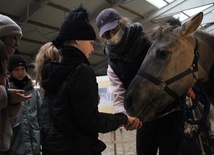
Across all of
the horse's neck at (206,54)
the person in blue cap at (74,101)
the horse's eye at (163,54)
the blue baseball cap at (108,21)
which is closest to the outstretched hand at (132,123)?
the person in blue cap at (74,101)

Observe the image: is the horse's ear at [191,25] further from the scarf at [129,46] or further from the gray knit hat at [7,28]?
the gray knit hat at [7,28]

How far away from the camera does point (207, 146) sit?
6.34ft

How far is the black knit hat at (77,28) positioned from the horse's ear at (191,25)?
0.55 meters

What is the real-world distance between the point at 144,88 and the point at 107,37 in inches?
20.0

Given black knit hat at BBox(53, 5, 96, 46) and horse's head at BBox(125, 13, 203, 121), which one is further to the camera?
horse's head at BBox(125, 13, 203, 121)

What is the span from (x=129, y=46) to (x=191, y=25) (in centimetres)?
40

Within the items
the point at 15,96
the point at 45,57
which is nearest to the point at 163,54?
the point at 15,96

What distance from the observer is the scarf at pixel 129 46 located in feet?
5.37

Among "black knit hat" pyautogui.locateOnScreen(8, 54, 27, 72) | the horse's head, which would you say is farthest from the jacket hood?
"black knit hat" pyautogui.locateOnScreen(8, 54, 27, 72)

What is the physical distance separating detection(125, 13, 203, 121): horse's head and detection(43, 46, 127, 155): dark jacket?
0.79ft

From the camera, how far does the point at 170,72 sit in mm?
1432

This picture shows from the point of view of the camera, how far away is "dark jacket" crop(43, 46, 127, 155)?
113cm

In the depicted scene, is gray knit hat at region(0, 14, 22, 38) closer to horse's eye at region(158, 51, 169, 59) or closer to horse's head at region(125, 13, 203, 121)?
horse's head at region(125, 13, 203, 121)

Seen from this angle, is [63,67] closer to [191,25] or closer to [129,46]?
[129,46]
